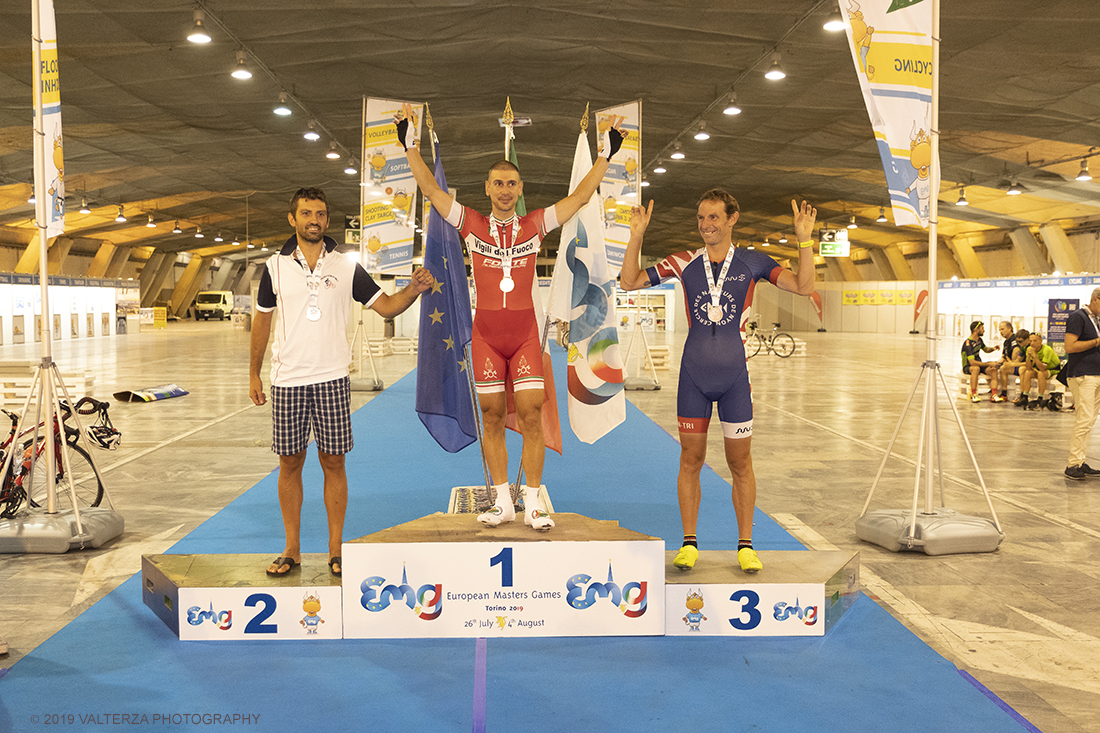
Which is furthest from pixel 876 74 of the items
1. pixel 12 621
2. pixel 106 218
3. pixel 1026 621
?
pixel 106 218

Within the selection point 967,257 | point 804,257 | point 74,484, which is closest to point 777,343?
point 967,257

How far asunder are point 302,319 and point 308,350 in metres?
0.15

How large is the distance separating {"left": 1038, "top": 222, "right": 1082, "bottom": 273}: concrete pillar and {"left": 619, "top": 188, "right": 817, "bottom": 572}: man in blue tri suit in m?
28.2

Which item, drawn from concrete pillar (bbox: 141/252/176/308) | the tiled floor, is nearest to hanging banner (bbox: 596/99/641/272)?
the tiled floor

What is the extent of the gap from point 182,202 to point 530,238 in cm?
2838

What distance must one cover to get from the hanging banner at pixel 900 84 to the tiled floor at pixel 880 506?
218cm

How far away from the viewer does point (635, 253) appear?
4.10 meters

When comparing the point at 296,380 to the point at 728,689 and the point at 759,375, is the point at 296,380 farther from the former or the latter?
the point at 759,375

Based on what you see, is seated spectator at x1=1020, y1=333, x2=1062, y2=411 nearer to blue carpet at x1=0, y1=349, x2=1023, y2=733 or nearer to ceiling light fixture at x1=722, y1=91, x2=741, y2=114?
ceiling light fixture at x1=722, y1=91, x2=741, y2=114

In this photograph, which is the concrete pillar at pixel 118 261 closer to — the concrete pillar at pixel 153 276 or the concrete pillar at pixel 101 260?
the concrete pillar at pixel 101 260

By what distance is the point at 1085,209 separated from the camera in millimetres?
25203

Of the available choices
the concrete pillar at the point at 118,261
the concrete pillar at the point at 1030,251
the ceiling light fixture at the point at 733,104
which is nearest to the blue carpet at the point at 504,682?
the ceiling light fixture at the point at 733,104

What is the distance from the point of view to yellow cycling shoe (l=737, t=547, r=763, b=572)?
3.84 meters

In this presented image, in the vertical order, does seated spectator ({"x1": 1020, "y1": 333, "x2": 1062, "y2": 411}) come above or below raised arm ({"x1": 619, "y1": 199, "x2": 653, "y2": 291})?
below
